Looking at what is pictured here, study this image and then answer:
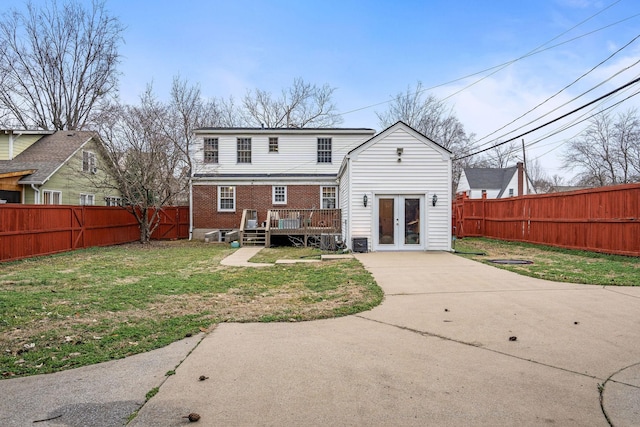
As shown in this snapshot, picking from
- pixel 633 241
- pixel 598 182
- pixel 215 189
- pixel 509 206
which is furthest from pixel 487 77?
pixel 598 182

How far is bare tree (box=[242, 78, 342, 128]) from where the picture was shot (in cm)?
3372

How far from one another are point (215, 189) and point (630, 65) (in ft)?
58.4

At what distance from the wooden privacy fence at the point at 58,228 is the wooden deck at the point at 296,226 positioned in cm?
613

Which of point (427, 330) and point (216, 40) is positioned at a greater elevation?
point (216, 40)

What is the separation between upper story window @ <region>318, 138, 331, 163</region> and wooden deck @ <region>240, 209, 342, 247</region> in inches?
213

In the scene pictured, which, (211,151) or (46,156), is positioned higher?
(211,151)

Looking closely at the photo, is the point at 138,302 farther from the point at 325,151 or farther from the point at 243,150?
the point at 325,151

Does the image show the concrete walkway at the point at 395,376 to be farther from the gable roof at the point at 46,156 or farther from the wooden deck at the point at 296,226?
the gable roof at the point at 46,156

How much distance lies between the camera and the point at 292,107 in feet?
112

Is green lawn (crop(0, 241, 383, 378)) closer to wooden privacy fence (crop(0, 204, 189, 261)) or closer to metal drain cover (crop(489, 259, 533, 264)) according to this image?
wooden privacy fence (crop(0, 204, 189, 261))

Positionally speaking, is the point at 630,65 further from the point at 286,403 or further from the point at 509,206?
the point at 286,403

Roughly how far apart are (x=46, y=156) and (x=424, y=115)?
2738cm

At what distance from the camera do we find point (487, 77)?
58.3 ft

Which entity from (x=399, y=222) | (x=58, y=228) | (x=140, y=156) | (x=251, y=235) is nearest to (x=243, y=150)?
(x=251, y=235)
